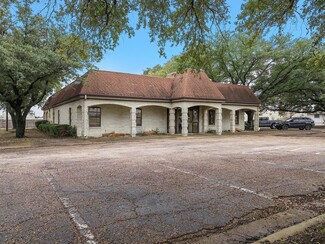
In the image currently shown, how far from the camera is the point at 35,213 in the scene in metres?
4.18

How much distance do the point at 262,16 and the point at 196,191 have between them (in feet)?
15.7

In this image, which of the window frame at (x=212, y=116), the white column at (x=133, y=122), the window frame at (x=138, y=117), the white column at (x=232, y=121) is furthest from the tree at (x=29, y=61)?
the white column at (x=232, y=121)

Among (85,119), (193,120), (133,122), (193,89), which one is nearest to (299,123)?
(193,120)

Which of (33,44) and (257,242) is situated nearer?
(257,242)

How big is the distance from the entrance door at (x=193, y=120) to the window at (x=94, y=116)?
28.8 feet

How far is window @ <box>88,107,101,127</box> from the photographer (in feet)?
70.4

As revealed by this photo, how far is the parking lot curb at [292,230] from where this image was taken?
337cm

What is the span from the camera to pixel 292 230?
3645 mm

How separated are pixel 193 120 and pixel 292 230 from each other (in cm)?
2208

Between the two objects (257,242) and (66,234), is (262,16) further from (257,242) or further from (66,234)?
(66,234)

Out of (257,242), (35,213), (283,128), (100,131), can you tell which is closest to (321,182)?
(257,242)

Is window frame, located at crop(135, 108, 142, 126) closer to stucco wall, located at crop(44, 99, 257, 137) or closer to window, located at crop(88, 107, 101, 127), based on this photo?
stucco wall, located at crop(44, 99, 257, 137)

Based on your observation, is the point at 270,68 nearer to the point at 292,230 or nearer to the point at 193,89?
the point at 193,89

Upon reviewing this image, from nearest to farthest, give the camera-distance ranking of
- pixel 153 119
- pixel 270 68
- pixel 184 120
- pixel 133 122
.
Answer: pixel 133 122
pixel 184 120
pixel 153 119
pixel 270 68
